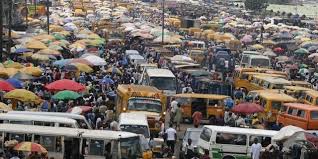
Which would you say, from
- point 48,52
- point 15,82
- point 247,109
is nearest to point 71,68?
point 48,52

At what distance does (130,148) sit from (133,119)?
3352mm

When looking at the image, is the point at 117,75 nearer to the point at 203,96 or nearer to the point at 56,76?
the point at 56,76

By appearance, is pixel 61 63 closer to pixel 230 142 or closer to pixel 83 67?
pixel 83 67

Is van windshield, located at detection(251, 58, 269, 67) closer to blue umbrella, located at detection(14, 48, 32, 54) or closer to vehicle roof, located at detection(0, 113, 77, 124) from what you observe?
blue umbrella, located at detection(14, 48, 32, 54)

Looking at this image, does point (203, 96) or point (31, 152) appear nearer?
point (31, 152)

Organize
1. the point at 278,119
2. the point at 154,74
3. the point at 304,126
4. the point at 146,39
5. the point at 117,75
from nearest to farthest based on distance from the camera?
the point at 304,126, the point at 278,119, the point at 154,74, the point at 117,75, the point at 146,39

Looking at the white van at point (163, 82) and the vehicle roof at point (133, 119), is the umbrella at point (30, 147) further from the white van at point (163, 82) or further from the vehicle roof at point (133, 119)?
the white van at point (163, 82)

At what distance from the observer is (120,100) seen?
25078mm

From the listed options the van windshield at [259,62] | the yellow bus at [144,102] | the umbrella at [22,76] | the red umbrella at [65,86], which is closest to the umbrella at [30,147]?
the yellow bus at [144,102]

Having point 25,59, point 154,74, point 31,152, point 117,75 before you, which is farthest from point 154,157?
point 25,59

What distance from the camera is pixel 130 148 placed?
58.1 feet

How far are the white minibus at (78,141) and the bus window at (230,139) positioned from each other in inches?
109

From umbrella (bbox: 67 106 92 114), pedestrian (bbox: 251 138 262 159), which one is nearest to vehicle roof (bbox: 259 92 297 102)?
umbrella (bbox: 67 106 92 114)

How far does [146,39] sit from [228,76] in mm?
20148
